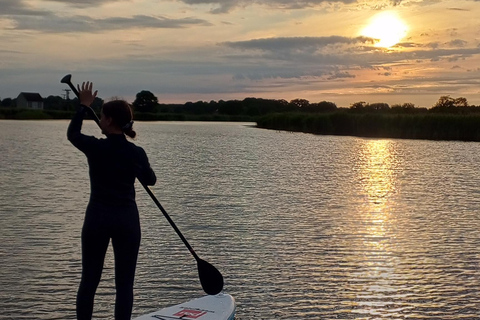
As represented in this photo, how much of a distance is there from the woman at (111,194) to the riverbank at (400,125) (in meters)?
40.8

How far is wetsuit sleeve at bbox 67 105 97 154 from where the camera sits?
185 inches

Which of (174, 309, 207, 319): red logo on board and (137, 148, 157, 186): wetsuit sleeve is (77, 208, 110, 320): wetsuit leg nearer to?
(137, 148, 157, 186): wetsuit sleeve

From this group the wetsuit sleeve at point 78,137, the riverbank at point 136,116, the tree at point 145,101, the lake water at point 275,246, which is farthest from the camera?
the tree at point 145,101

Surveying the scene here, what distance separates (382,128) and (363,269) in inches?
1628

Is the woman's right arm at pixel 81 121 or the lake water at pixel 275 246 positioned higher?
the woman's right arm at pixel 81 121

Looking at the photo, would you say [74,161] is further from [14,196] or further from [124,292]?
[124,292]

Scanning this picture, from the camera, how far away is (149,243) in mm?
9891

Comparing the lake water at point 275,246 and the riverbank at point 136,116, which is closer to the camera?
the lake water at point 275,246

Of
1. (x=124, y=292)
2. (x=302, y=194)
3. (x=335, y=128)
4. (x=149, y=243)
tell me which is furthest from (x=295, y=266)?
(x=335, y=128)

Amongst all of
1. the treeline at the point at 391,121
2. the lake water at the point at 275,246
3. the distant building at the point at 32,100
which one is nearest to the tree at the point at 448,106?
the treeline at the point at 391,121

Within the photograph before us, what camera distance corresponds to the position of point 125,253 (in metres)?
4.88

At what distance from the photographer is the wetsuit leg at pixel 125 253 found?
4.79 m

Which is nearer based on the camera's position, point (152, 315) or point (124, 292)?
point (124, 292)

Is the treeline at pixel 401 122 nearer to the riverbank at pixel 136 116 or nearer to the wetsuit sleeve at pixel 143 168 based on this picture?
the wetsuit sleeve at pixel 143 168
